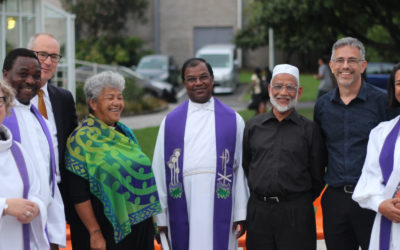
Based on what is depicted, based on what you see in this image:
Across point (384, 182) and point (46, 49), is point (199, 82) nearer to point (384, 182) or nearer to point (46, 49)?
point (46, 49)

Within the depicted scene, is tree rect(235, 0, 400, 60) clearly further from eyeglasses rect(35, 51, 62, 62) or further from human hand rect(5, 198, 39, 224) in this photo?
human hand rect(5, 198, 39, 224)

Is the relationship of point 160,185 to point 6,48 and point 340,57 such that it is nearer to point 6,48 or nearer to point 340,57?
point 340,57

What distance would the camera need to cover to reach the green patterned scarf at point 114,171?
447 centimetres

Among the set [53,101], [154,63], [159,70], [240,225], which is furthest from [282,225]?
[154,63]

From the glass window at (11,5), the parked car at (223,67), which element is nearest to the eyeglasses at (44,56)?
the glass window at (11,5)

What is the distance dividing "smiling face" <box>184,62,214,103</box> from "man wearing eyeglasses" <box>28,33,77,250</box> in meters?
1.02

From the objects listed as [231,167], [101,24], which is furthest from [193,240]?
[101,24]

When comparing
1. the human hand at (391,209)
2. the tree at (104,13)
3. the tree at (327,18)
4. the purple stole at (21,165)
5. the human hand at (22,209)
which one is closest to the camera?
the human hand at (22,209)

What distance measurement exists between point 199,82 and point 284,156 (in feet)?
2.99

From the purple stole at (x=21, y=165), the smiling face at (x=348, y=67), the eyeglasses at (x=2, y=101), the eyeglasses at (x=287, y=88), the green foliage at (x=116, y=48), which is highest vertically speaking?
the green foliage at (x=116, y=48)

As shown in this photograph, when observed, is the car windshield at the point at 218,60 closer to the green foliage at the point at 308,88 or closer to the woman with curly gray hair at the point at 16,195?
the green foliage at the point at 308,88

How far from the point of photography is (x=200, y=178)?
16.1ft

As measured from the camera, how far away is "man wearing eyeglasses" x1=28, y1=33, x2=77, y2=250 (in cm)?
487

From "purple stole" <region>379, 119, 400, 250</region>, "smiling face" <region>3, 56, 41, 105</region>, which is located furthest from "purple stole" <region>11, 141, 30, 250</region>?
"purple stole" <region>379, 119, 400, 250</region>
